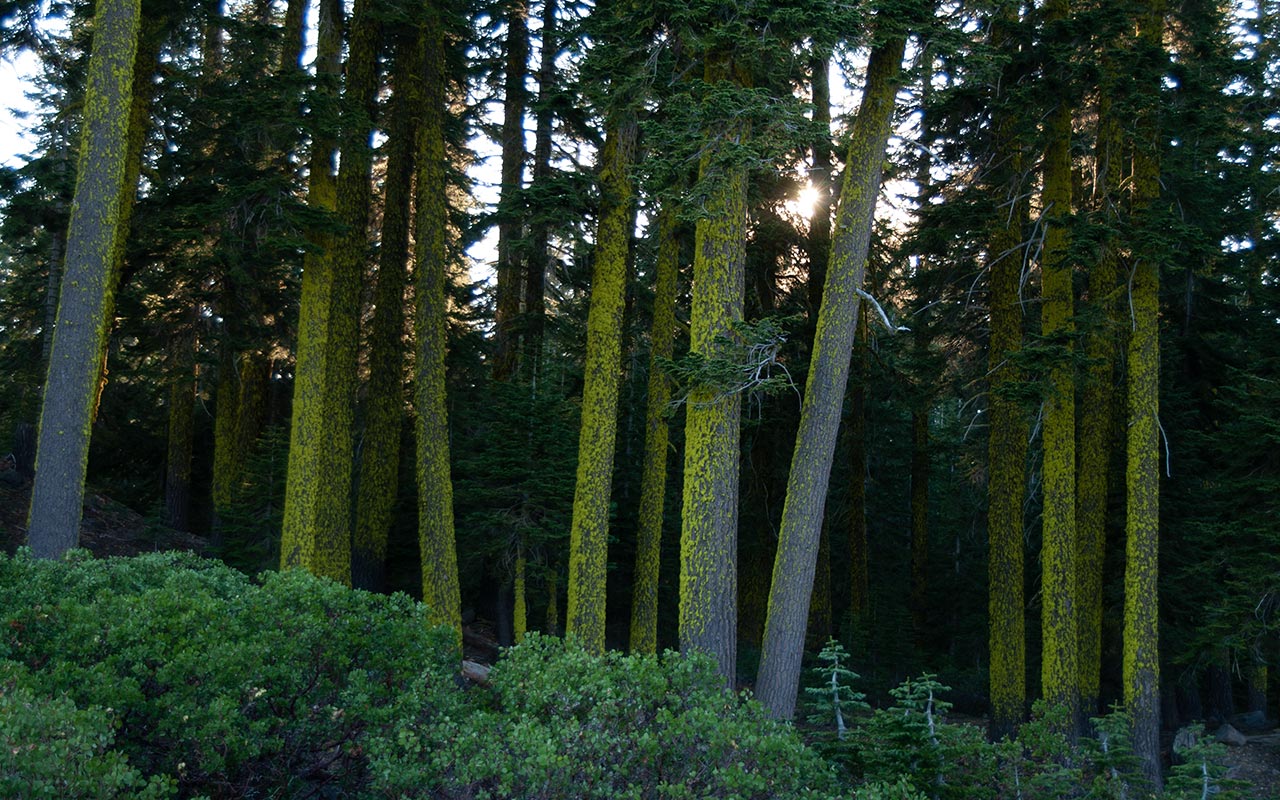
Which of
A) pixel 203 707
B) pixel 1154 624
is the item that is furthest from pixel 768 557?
pixel 203 707

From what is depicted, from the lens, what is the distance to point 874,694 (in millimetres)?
20234

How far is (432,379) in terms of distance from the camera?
13727 mm

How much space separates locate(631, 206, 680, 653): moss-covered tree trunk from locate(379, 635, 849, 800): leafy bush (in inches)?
323

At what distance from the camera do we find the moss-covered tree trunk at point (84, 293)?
403 inches

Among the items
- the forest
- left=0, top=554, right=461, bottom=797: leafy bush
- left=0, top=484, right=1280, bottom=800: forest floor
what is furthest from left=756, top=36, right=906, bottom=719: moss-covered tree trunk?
left=0, top=484, right=1280, bottom=800: forest floor

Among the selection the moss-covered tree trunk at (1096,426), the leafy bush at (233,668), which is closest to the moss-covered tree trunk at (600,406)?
the leafy bush at (233,668)

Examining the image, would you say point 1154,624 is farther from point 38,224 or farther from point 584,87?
point 38,224

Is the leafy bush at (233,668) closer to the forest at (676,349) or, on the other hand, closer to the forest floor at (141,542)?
the forest at (676,349)

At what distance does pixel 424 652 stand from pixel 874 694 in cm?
1578

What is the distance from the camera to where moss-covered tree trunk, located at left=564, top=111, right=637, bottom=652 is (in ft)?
38.8

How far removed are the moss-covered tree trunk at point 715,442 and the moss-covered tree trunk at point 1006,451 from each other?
6353mm

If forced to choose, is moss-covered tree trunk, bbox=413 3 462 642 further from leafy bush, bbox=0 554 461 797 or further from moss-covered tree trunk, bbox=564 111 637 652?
leafy bush, bbox=0 554 461 797

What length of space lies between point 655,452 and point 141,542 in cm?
1065

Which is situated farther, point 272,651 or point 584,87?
point 584,87
